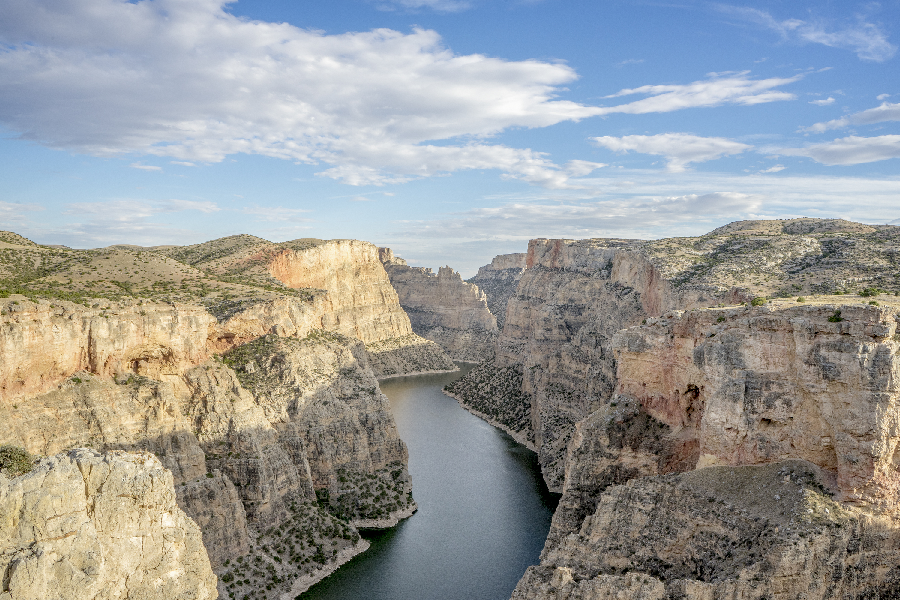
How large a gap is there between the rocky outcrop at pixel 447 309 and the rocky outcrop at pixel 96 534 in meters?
137

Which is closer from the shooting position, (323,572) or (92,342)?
(92,342)

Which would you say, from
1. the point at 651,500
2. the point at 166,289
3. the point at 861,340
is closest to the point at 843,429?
the point at 861,340

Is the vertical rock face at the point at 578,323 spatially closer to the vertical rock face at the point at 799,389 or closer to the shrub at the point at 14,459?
the vertical rock face at the point at 799,389

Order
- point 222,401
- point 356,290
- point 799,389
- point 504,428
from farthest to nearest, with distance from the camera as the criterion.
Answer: point 356,290 < point 504,428 < point 222,401 < point 799,389

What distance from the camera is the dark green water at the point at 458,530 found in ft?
150

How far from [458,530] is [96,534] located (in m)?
38.3

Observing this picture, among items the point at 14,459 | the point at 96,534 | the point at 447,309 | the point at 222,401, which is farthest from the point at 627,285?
the point at 447,309

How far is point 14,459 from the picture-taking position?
96.5ft

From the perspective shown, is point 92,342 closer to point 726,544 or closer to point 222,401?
point 222,401

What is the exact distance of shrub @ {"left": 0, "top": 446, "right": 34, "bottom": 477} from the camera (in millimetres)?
27562

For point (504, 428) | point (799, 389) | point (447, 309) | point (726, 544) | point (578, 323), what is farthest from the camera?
point (447, 309)

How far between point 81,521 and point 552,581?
2062 centimetres

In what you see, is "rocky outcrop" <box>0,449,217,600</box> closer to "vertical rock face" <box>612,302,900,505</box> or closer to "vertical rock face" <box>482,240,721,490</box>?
"vertical rock face" <box>612,302,900,505</box>

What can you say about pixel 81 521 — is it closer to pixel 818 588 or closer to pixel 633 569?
pixel 633 569
